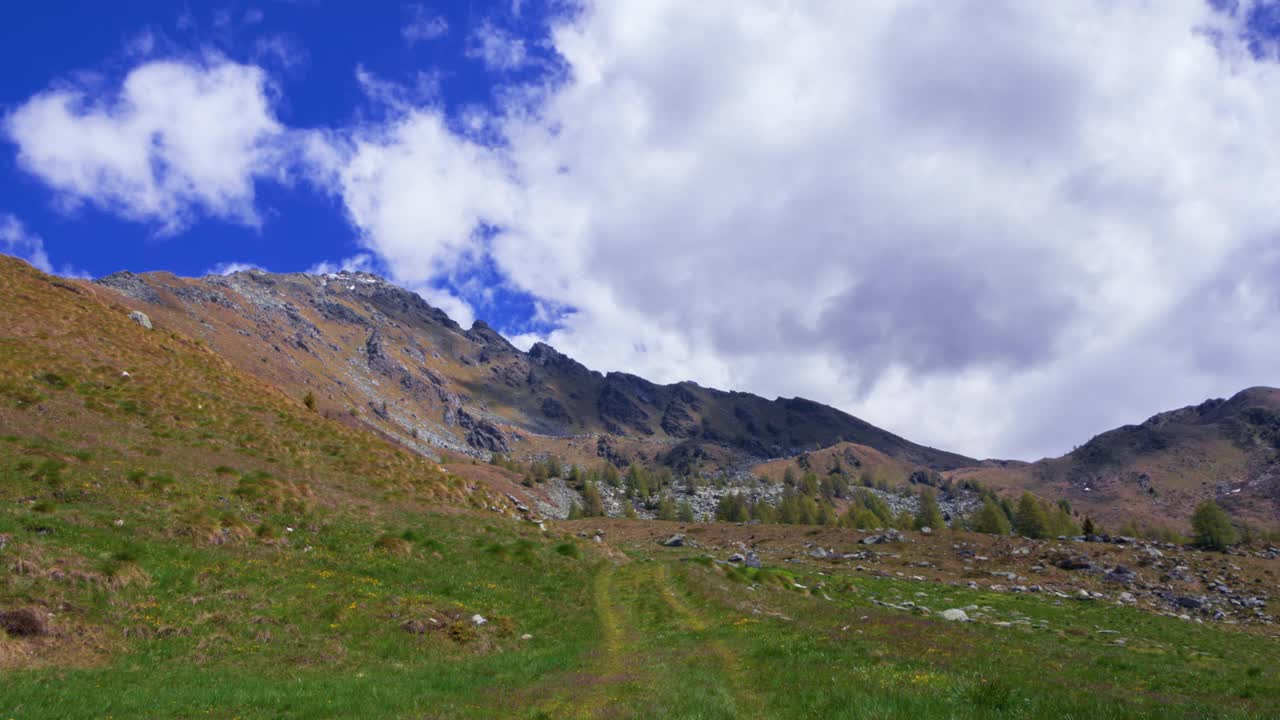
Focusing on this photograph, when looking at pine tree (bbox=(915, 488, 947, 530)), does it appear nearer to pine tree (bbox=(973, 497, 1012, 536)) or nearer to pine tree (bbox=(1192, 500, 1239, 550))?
pine tree (bbox=(973, 497, 1012, 536))

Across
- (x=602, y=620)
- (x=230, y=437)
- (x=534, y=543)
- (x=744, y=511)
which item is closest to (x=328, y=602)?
(x=602, y=620)

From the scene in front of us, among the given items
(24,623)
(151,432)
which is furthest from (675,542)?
(24,623)

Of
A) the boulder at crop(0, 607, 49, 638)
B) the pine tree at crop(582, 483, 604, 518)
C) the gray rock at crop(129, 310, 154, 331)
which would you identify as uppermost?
the gray rock at crop(129, 310, 154, 331)

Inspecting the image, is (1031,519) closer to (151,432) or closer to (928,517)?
(928,517)

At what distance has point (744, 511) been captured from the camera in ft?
545

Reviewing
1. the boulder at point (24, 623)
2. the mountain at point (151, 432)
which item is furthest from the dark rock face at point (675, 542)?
the boulder at point (24, 623)

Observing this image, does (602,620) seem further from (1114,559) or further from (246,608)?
(1114,559)

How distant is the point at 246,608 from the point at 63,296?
183 feet

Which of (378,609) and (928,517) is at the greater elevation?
(928,517)

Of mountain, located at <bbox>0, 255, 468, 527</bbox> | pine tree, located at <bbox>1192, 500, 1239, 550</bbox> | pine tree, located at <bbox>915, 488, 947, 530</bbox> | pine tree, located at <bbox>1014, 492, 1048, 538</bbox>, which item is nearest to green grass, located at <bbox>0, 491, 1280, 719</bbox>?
mountain, located at <bbox>0, 255, 468, 527</bbox>

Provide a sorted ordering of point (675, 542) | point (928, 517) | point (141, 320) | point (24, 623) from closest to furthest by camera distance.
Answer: point (24, 623), point (141, 320), point (675, 542), point (928, 517)

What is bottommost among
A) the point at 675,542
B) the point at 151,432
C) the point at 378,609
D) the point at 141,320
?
the point at 675,542

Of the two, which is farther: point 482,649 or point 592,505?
point 592,505

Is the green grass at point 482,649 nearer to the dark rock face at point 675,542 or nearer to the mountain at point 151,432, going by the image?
the mountain at point 151,432
